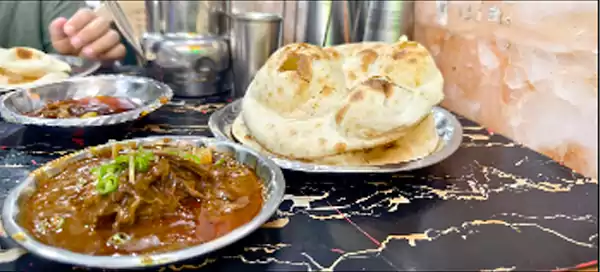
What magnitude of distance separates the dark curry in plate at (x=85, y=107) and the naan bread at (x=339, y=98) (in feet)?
1.73

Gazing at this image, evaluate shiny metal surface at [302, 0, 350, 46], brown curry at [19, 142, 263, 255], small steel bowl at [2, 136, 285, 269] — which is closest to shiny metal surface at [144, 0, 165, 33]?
shiny metal surface at [302, 0, 350, 46]

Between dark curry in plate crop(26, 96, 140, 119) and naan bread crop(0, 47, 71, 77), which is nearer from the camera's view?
dark curry in plate crop(26, 96, 140, 119)

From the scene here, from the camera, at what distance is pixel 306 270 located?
886 millimetres

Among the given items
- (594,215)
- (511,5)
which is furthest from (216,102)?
(594,215)

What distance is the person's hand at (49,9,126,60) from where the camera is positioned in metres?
2.46

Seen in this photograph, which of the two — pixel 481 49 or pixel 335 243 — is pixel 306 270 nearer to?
pixel 335 243

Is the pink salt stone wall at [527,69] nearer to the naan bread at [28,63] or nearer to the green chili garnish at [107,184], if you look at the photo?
the green chili garnish at [107,184]

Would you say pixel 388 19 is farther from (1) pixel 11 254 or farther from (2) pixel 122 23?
(1) pixel 11 254

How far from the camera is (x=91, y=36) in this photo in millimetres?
2463

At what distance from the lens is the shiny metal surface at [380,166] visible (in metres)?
1.14

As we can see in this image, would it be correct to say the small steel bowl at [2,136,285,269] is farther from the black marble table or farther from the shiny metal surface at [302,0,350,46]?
the shiny metal surface at [302,0,350,46]

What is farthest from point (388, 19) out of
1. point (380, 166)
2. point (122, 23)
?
point (122, 23)

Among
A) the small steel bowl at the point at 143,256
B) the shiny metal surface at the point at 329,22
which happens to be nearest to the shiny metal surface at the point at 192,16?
the shiny metal surface at the point at 329,22

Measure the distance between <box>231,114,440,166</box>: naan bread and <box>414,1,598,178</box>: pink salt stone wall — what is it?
0.37 meters
